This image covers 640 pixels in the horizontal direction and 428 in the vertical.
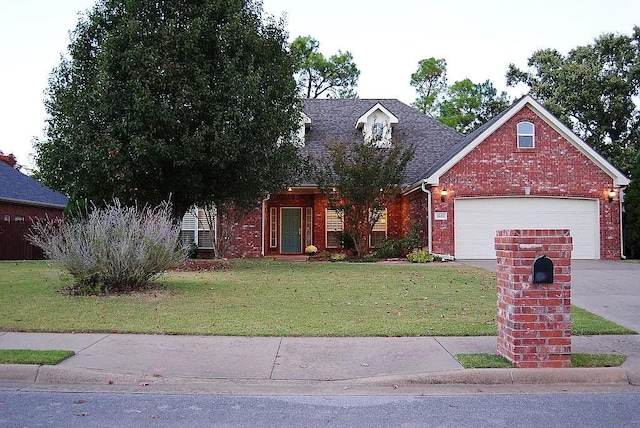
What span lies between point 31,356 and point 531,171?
59.4ft

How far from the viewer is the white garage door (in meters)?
20.3

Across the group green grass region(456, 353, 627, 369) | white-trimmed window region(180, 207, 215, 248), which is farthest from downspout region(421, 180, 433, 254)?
green grass region(456, 353, 627, 369)

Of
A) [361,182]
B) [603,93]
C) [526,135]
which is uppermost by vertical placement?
[603,93]

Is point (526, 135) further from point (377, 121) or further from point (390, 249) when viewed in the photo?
point (377, 121)

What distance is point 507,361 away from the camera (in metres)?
6.21

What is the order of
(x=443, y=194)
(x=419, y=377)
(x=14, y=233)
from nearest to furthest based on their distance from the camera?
(x=419, y=377)
(x=443, y=194)
(x=14, y=233)

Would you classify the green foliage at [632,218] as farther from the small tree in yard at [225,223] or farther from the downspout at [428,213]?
the small tree in yard at [225,223]

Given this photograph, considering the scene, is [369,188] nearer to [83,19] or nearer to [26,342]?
[83,19]

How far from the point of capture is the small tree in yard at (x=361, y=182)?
19.7 meters

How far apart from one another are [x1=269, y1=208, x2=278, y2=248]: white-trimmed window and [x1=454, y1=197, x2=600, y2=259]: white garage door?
8.03 metres

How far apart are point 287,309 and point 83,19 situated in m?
11.3

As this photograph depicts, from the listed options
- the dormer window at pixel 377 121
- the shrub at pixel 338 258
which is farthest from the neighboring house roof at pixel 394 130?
the shrub at pixel 338 258

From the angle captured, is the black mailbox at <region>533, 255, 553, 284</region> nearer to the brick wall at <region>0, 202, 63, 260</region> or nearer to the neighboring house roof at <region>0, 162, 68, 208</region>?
the neighboring house roof at <region>0, 162, 68, 208</region>

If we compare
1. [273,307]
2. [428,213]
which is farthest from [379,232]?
[273,307]
